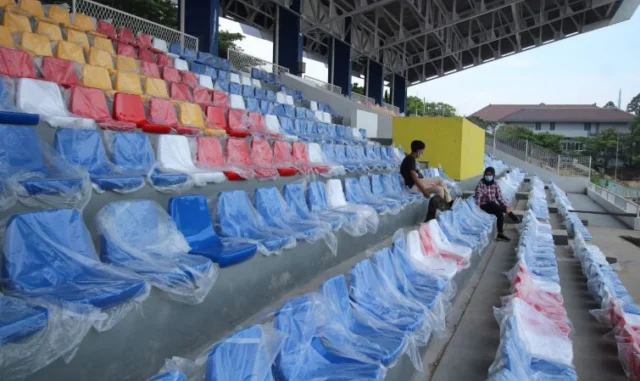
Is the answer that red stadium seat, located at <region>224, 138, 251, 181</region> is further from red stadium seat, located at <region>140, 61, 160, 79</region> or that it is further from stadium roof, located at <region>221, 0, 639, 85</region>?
stadium roof, located at <region>221, 0, 639, 85</region>

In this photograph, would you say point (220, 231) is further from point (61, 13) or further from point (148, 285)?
point (61, 13)

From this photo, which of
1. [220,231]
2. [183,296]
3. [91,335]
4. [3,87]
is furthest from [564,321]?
[3,87]

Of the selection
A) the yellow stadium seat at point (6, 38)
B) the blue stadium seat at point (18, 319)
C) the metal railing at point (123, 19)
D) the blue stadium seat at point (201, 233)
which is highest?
the metal railing at point (123, 19)

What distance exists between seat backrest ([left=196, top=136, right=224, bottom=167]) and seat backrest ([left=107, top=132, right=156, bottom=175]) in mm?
404

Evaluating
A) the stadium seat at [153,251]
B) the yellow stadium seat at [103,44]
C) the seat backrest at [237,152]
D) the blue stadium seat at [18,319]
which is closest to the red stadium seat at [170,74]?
the yellow stadium seat at [103,44]

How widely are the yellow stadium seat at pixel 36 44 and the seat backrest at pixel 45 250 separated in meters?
2.55

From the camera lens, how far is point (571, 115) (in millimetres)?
34625

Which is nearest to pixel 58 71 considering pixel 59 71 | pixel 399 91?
pixel 59 71

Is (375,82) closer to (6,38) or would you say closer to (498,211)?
(498,211)

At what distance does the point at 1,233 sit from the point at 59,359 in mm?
529

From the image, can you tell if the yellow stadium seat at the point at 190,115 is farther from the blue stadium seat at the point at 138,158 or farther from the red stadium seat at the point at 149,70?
the blue stadium seat at the point at 138,158

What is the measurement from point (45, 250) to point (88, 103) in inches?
72.0

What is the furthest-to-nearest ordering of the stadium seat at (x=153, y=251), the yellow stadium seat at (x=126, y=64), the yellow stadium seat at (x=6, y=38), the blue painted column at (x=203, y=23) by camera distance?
the blue painted column at (x=203, y=23) < the yellow stadium seat at (x=126, y=64) < the yellow stadium seat at (x=6, y=38) < the stadium seat at (x=153, y=251)

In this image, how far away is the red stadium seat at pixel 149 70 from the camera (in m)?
4.63
